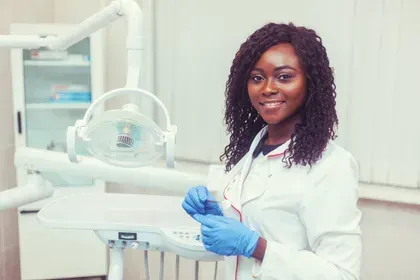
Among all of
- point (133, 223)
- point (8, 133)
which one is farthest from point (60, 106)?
point (133, 223)

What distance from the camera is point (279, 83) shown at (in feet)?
3.74

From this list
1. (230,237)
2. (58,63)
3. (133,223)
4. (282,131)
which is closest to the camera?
(230,237)

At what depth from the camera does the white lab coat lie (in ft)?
3.47

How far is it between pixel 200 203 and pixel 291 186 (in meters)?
0.25

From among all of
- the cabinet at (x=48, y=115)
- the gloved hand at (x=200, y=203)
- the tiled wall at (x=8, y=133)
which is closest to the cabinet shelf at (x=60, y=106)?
the cabinet at (x=48, y=115)

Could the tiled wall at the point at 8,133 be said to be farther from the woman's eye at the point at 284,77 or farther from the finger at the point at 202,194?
the woman's eye at the point at 284,77

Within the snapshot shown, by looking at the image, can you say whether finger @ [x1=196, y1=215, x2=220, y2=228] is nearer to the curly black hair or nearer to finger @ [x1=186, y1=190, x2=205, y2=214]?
finger @ [x1=186, y1=190, x2=205, y2=214]

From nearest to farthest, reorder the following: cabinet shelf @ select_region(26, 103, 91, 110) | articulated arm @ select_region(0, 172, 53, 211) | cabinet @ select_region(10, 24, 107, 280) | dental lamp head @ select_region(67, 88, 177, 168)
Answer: dental lamp head @ select_region(67, 88, 177, 168) → articulated arm @ select_region(0, 172, 53, 211) → cabinet @ select_region(10, 24, 107, 280) → cabinet shelf @ select_region(26, 103, 91, 110)

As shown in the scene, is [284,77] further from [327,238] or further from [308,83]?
[327,238]

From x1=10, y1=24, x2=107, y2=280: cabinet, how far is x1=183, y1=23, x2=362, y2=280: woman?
145 centimetres

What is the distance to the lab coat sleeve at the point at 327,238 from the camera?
105cm

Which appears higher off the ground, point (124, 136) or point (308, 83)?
point (308, 83)

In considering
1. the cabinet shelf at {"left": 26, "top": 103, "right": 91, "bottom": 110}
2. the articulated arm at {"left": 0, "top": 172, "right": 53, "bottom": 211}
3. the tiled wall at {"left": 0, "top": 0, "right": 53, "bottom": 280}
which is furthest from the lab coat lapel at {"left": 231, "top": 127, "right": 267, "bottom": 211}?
the tiled wall at {"left": 0, "top": 0, "right": 53, "bottom": 280}

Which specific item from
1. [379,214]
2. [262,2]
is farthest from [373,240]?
[262,2]
